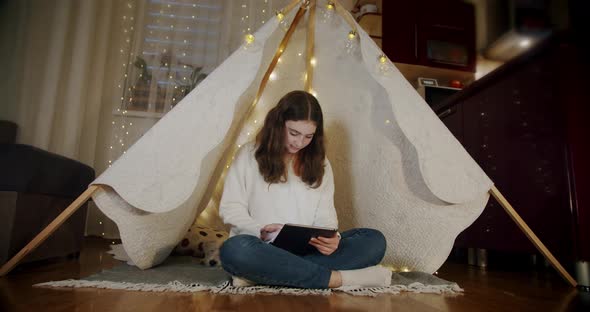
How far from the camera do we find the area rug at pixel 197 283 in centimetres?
90

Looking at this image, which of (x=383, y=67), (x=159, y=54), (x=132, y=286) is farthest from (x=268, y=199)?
(x=159, y=54)

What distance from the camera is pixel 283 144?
1.21m

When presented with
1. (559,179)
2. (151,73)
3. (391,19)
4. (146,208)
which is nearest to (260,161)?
(146,208)

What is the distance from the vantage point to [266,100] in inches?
61.5

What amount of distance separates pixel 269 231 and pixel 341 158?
599mm

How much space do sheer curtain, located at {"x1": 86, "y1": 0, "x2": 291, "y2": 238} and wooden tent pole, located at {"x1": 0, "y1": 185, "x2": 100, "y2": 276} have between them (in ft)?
4.50

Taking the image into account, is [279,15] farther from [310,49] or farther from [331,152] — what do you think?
[331,152]

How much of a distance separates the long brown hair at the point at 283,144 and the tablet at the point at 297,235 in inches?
10.3

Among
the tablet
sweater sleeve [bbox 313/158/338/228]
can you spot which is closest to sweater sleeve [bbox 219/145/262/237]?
the tablet

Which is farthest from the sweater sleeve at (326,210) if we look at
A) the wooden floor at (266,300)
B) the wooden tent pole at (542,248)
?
the wooden tent pole at (542,248)

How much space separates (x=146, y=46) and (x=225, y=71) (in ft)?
5.05

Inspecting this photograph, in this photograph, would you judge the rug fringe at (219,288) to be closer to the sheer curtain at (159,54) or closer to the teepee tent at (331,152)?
the teepee tent at (331,152)

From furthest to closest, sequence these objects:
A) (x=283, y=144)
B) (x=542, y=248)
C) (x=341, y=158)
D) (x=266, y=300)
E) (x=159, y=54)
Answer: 1. (x=159, y=54)
2. (x=341, y=158)
3. (x=283, y=144)
4. (x=542, y=248)
5. (x=266, y=300)

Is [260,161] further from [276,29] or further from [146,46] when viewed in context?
[146,46]
